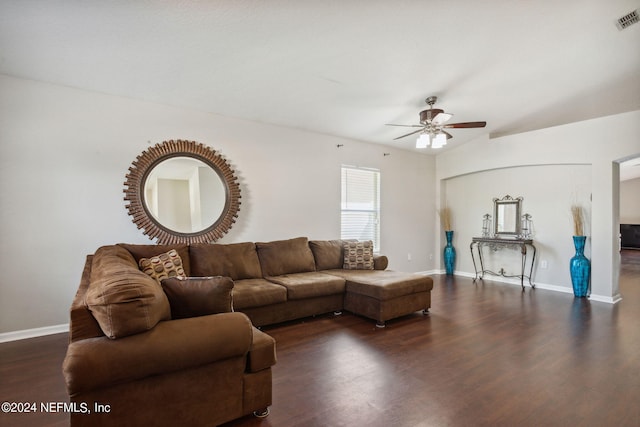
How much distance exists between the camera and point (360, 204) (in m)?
5.59

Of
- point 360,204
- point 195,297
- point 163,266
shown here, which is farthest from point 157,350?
point 360,204

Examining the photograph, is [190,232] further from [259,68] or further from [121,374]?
[121,374]

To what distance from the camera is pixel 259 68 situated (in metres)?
3.21

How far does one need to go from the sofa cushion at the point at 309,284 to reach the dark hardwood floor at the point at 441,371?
0.34 metres

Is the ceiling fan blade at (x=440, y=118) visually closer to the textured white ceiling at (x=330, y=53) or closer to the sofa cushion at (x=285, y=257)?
Result: the textured white ceiling at (x=330, y=53)

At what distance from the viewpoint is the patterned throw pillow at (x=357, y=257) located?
4477 millimetres

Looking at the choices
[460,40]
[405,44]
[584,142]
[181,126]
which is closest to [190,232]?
[181,126]

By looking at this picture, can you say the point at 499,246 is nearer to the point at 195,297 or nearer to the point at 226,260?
the point at 226,260

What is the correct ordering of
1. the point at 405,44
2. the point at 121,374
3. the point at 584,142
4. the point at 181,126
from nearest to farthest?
1. the point at 121,374
2. the point at 405,44
3. the point at 181,126
4. the point at 584,142

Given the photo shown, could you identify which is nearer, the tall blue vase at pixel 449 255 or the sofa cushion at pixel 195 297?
the sofa cushion at pixel 195 297

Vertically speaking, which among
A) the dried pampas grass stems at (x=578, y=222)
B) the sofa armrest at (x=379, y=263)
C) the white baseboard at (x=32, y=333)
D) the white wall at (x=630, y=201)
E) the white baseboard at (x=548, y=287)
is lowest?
the white baseboard at (x=32, y=333)

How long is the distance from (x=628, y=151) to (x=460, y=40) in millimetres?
3297

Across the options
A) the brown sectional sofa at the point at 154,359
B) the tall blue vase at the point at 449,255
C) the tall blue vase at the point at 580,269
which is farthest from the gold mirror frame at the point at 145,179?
the tall blue vase at the point at 580,269

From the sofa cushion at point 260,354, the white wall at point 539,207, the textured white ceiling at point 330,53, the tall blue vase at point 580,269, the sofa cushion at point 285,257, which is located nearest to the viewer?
the sofa cushion at point 260,354
